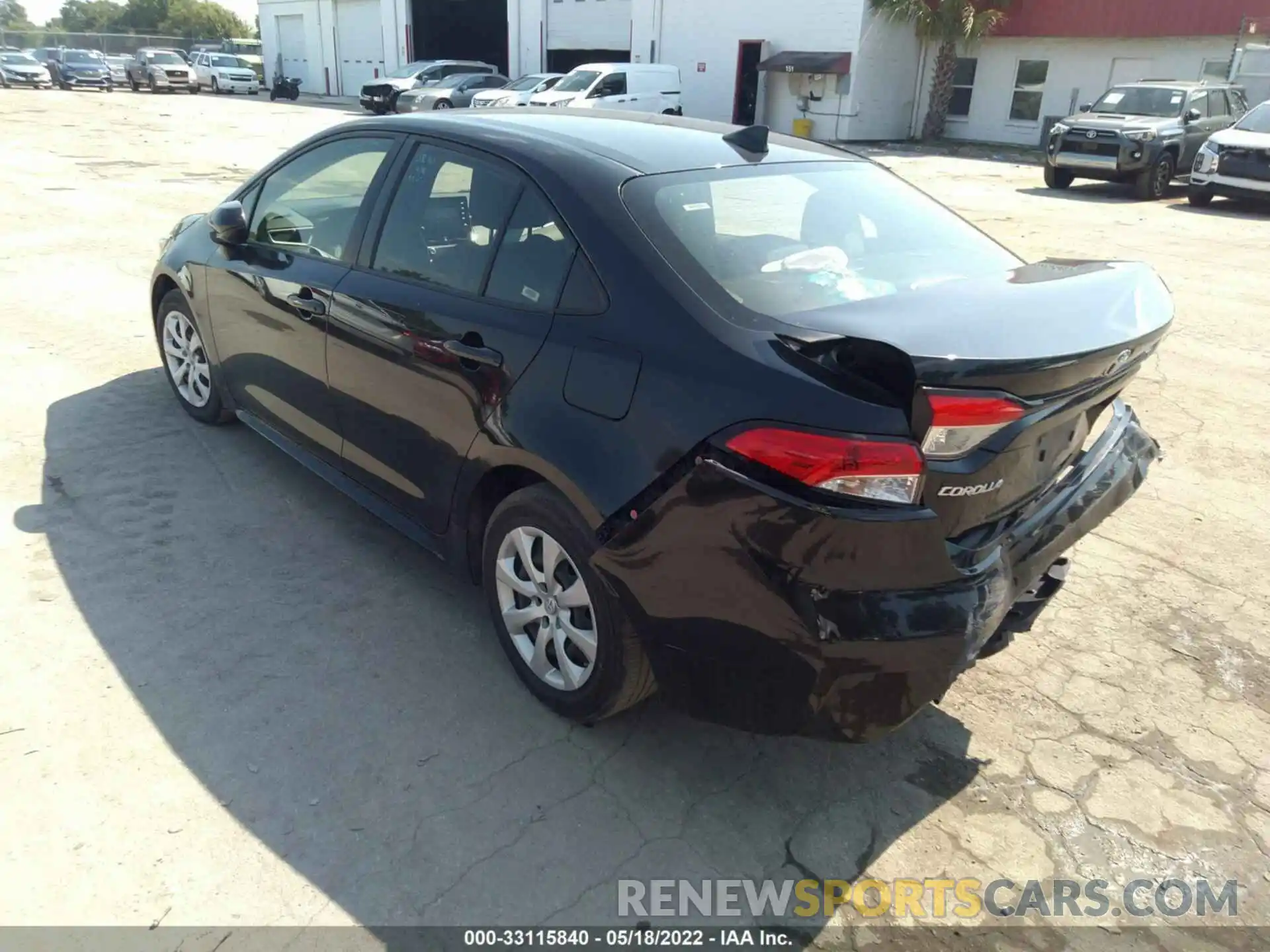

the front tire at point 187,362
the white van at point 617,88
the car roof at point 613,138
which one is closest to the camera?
the car roof at point 613,138

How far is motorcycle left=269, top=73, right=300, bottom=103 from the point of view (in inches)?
1533

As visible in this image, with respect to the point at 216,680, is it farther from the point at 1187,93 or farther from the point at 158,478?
the point at 1187,93

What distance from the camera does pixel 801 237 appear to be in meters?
2.99

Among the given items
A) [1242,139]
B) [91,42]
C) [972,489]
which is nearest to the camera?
[972,489]

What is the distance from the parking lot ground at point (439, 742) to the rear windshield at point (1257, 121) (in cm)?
1330

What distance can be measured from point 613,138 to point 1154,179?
16120mm

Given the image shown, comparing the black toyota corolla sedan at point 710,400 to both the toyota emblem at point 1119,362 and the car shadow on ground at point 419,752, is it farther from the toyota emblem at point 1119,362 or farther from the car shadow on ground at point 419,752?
the car shadow on ground at point 419,752

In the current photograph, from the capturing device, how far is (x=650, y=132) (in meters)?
3.29

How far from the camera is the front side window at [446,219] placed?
3066 millimetres

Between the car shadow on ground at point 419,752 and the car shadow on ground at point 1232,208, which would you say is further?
the car shadow on ground at point 1232,208

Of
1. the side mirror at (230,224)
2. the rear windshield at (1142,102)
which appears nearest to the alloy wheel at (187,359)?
the side mirror at (230,224)

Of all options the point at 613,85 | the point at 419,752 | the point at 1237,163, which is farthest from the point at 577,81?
the point at 419,752

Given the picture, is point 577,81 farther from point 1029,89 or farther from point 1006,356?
point 1006,356

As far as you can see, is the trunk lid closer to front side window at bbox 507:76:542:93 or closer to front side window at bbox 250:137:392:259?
front side window at bbox 250:137:392:259
